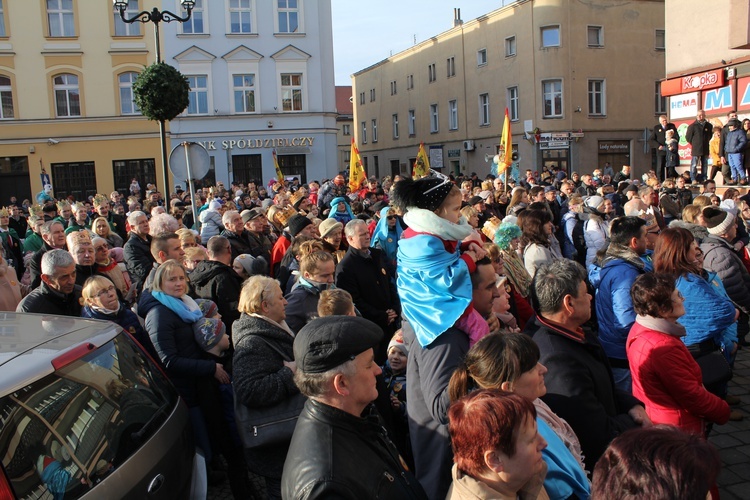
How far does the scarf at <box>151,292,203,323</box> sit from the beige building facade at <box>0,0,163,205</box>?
28176 mm

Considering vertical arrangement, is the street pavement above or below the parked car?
below

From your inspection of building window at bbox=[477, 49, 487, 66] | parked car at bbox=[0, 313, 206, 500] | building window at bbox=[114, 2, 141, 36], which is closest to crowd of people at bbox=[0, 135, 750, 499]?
parked car at bbox=[0, 313, 206, 500]

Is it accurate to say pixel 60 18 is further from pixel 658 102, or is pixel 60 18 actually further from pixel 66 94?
pixel 658 102

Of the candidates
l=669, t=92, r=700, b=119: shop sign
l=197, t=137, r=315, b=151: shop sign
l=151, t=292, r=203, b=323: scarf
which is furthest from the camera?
l=197, t=137, r=315, b=151: shop sign

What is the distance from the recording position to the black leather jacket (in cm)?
212

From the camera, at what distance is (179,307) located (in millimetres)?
4590

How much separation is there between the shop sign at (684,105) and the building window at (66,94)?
85.1 feet

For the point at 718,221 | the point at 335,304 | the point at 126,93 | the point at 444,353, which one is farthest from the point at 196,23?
the point at 444,353

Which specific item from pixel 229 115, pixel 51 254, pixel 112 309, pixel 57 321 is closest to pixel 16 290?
pixel 51 254

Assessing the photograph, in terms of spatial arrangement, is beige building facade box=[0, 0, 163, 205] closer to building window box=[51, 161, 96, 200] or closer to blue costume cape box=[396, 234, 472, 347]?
building window box=[51, 161, 96, 200]

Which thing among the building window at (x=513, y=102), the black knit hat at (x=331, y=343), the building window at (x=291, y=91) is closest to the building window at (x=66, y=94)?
the building window at (x=291, y=91)

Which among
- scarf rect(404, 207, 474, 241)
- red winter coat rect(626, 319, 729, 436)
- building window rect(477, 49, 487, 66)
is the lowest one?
red winter coat rect(626, 319, 729, 436)

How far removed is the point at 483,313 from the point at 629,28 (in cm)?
3678

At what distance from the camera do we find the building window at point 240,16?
31328 mm
